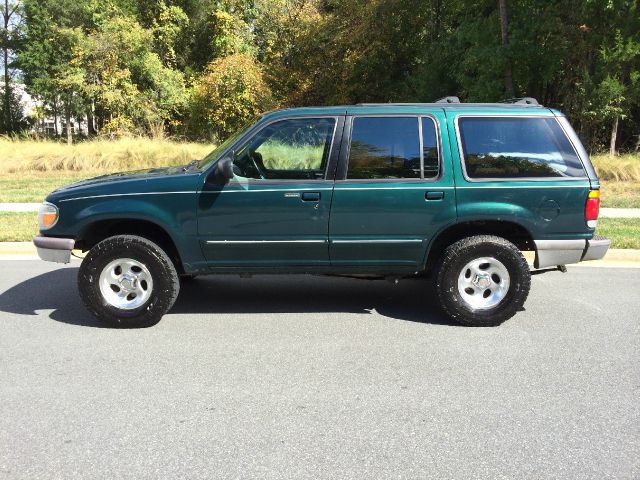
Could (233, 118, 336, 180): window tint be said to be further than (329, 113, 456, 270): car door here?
Yes

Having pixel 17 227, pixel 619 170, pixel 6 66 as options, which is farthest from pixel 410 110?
pixel 6 66

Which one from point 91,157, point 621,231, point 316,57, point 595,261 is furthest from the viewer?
point 316,57

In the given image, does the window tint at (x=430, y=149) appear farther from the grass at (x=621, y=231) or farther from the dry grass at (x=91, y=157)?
the dry grass at (x=91, y=157)

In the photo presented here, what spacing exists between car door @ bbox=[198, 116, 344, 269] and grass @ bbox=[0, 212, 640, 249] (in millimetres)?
4788

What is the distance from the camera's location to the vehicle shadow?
18.9 ft

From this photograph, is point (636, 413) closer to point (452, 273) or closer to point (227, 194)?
point (452, 273)

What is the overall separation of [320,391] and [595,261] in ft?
17.8

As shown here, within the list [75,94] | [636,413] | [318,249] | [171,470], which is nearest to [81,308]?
[318,249]

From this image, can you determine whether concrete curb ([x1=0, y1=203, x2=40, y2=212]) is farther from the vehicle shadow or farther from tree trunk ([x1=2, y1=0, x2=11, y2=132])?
tree trunk ([x1=2, y1=0, x2=11, y2=132])

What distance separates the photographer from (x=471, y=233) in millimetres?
5441

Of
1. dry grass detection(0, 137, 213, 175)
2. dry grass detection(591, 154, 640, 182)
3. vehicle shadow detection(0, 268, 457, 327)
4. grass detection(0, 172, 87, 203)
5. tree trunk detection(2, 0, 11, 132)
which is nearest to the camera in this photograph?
vehicle shadow detection(0, 268, 457, 327)

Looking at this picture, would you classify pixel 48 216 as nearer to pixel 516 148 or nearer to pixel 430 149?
pixel 430 149

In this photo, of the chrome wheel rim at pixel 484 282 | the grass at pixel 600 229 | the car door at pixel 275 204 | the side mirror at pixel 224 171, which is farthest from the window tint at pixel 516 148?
the grass at pixel 600 229

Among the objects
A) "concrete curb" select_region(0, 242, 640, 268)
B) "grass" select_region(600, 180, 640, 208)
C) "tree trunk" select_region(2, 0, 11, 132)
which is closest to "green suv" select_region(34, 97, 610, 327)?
"concrete curb" select_region(0, 242, 640, 268)
